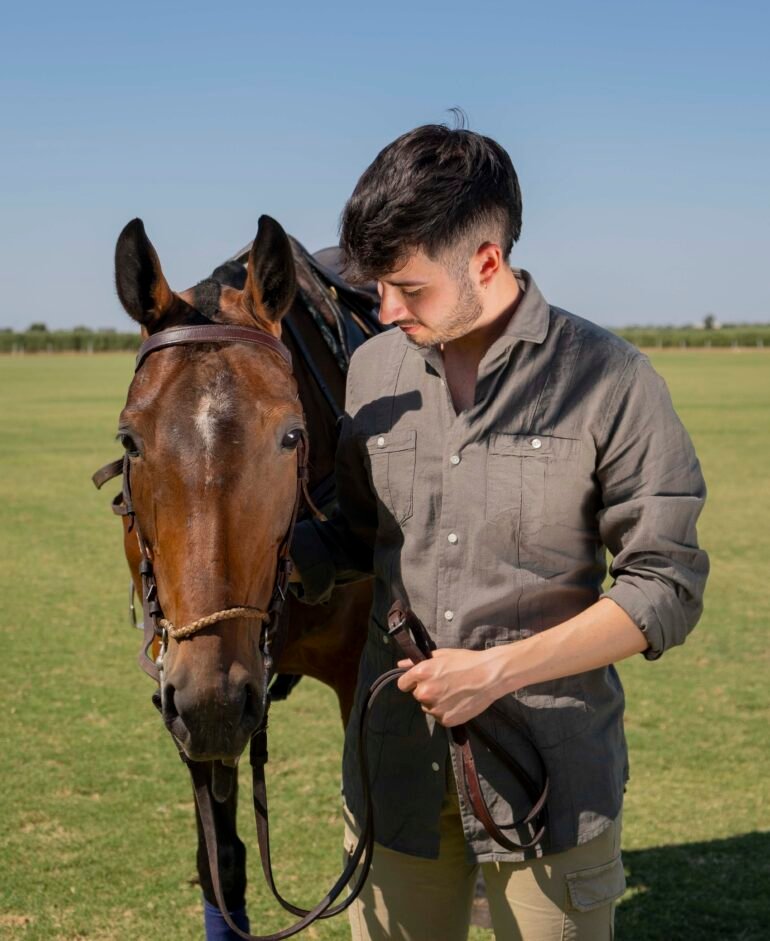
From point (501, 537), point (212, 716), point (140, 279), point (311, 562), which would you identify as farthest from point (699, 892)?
point (140, 279)

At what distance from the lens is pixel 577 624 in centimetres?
204

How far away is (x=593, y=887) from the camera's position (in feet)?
7.26

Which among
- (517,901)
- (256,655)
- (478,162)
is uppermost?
(478,162)

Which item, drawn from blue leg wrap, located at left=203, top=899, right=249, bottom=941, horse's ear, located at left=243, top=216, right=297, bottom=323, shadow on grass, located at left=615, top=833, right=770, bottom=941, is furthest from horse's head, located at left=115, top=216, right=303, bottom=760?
shadow on grass, located at left=615, top=833, right=770, bottom=941

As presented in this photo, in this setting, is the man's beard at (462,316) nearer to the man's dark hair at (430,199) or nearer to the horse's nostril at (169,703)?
the man's dark hair at (430,199)

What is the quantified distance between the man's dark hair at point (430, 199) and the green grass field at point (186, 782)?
9.59 feet

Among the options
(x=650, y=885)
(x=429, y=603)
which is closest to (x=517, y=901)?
(x=429, y=603)

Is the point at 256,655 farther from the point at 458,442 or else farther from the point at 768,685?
the point at 768,685

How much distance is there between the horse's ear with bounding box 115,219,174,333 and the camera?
2.38 m

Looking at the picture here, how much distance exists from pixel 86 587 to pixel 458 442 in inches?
314

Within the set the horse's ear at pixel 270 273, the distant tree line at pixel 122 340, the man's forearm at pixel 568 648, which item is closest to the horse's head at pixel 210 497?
the horse's ear at pixel 270 273

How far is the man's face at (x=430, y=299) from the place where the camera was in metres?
2.16

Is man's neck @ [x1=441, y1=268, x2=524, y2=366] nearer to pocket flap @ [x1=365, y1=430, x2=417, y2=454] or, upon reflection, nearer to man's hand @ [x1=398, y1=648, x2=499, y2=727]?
pocket flap @ [x1=365, y1=430, x2=417, y2=454]

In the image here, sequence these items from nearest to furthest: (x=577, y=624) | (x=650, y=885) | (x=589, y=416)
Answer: (x=577, y=624) < (x=589, y=416) < (x=650, y=885)
